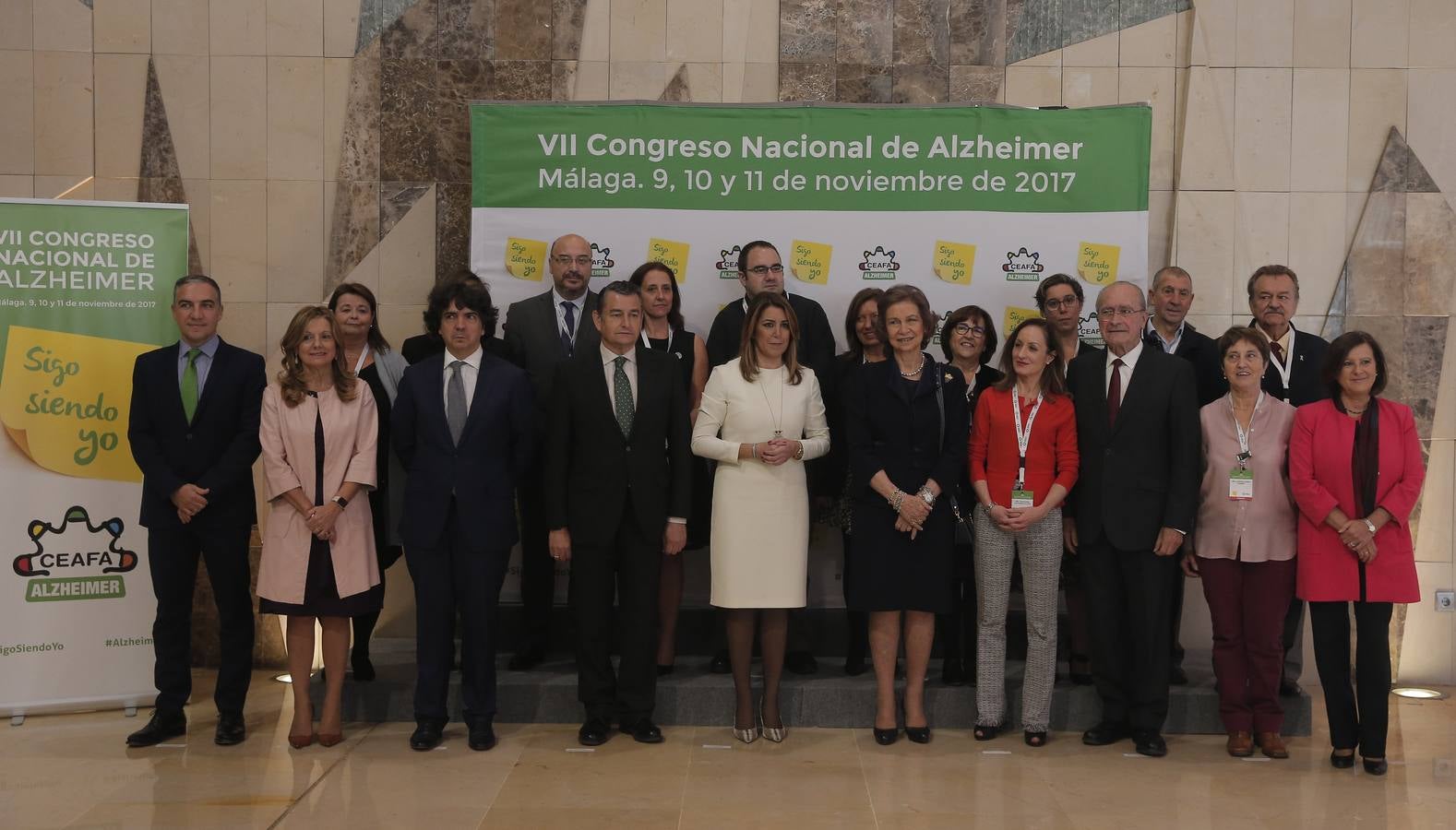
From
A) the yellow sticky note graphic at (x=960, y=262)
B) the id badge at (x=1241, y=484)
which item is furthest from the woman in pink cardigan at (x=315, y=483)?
the id badge at (x=1241, y=484)

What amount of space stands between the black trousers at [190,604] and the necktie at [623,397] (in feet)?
4.99

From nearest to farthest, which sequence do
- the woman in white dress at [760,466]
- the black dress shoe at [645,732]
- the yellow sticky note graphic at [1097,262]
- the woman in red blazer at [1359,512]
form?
the woman in red blazer at [1359,512], the woman in white dress at [760,466], the black dress shoe at [645,732], the yellow sticky note graphic at [1097,262]

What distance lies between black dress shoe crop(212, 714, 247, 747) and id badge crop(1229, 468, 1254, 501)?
375cm

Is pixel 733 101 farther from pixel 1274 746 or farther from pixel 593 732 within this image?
pixel 1274 746

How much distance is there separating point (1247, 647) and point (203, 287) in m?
4.14

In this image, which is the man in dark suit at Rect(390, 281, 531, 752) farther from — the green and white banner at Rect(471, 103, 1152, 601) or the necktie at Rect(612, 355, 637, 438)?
the green and white banner at Rect(471, 103, 1152, 601)

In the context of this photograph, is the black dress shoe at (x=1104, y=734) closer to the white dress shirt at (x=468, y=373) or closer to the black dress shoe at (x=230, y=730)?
the white dress shirt at (x=468, y=373)

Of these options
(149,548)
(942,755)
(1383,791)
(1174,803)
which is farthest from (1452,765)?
(149,548)

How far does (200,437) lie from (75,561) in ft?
2.95

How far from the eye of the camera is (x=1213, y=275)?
18.8ft

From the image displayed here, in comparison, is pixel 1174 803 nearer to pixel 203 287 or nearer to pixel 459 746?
pixel 459 746

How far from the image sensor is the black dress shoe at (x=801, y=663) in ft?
16.1

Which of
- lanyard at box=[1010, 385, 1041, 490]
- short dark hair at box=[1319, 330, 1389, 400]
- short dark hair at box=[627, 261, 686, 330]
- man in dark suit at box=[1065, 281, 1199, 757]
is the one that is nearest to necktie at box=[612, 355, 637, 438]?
short dark hair at box=[627, 261, 686, 330]

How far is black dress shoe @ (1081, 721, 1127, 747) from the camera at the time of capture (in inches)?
175
